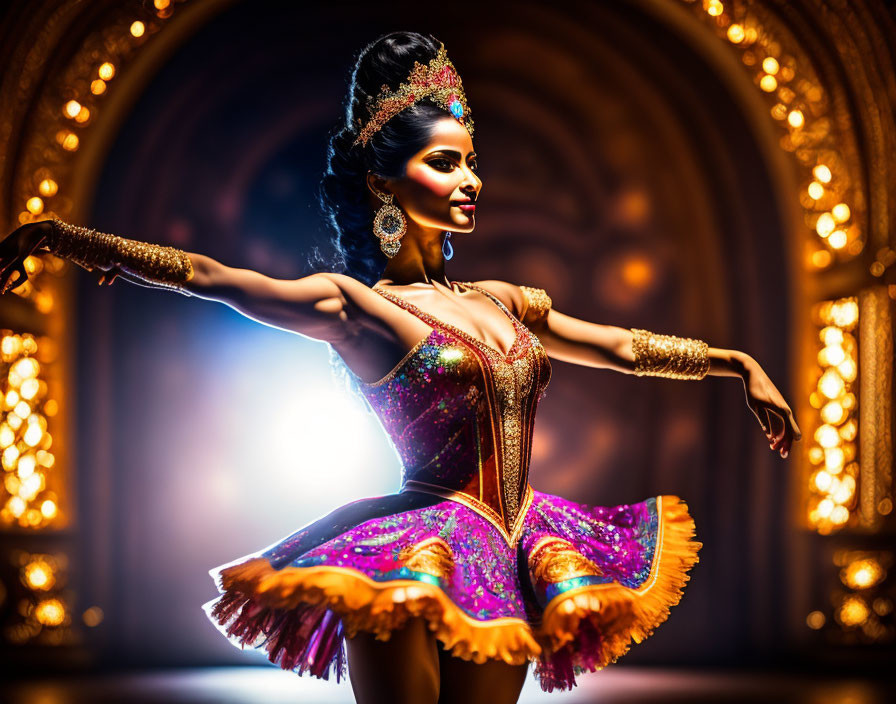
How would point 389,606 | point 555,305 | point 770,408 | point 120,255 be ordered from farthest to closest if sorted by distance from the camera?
point 555,305 < point 770,408 < point 120,255 < point 389,606

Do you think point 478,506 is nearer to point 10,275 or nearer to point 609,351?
point 609,351

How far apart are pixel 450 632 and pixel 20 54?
2056mm

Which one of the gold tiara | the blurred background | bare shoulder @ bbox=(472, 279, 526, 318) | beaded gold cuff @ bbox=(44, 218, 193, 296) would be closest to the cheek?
the gold tiara

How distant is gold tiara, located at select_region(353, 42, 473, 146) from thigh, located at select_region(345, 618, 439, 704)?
92cm

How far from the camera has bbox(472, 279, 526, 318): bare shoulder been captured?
196 centimetres

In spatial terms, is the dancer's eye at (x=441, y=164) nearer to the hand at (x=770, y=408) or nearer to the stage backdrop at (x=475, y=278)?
the hand at (x=770, y=408)

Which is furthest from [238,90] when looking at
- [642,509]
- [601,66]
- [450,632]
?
[450,632]

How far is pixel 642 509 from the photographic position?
188 cm

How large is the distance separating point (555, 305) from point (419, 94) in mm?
1498

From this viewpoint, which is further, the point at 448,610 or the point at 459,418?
the point at 459,418

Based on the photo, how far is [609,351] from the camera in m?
1.99

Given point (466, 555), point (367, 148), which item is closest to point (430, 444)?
point (466, 555)

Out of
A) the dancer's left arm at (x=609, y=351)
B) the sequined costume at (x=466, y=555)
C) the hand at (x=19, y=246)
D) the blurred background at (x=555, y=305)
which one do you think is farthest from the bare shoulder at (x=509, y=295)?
the blurred background at (x=555, y=305)

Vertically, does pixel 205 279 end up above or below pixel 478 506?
above
